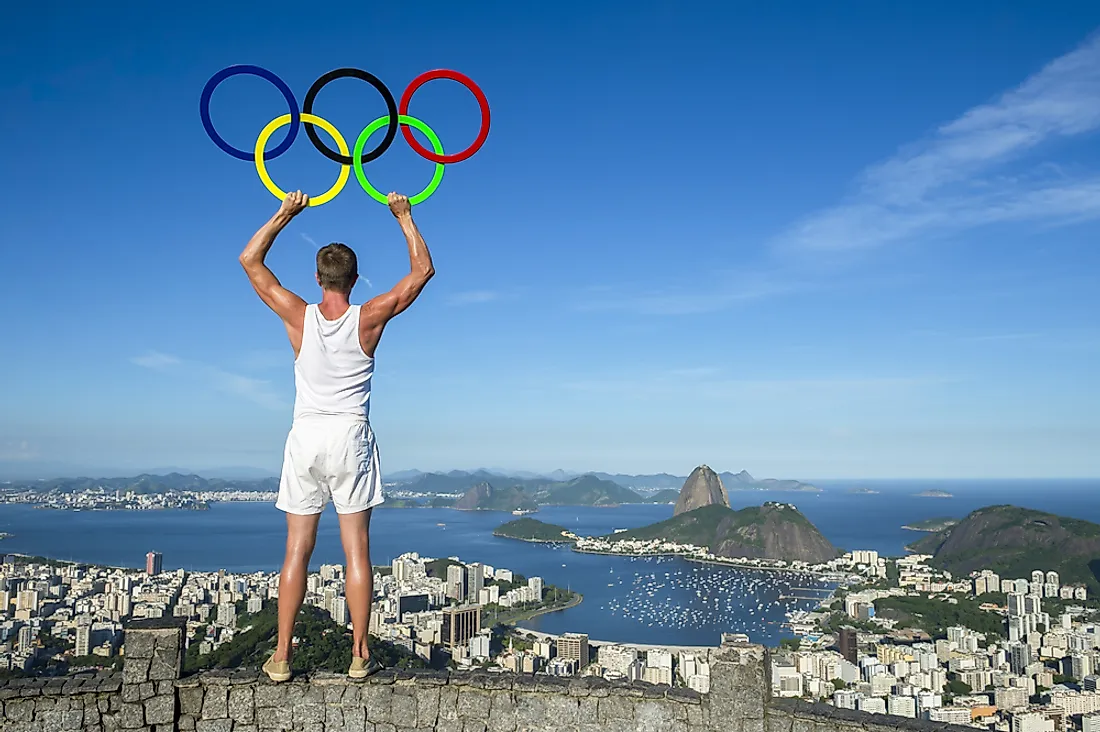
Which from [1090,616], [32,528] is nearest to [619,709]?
[1090,616]

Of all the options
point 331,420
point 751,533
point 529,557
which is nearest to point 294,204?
point 331,420

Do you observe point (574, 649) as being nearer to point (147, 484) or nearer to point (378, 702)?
point (378, 702)

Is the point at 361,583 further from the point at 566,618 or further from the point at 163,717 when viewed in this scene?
the point at 566,618

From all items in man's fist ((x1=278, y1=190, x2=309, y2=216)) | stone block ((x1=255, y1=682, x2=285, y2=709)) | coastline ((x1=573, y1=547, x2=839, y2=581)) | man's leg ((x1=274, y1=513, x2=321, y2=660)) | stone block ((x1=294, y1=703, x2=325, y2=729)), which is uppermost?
man's fist ((x1=278, y1=190, x2=309, y2=216))

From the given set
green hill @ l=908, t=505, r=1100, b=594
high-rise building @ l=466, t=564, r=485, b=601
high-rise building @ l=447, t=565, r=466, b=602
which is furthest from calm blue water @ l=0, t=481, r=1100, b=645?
green hill @ l=908, t=505, r=1100, b=594

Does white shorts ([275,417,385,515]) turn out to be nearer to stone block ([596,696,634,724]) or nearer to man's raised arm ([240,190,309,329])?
man's raised arm ([240,190,309,329])

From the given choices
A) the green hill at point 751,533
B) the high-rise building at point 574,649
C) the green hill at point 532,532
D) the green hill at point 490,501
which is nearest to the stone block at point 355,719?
the high-rise building at point 574,649

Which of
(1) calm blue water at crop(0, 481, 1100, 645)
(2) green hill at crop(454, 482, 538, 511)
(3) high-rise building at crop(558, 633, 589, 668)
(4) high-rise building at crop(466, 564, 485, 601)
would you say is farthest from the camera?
(2) green hill at crop(454, 482, 538, 511)
